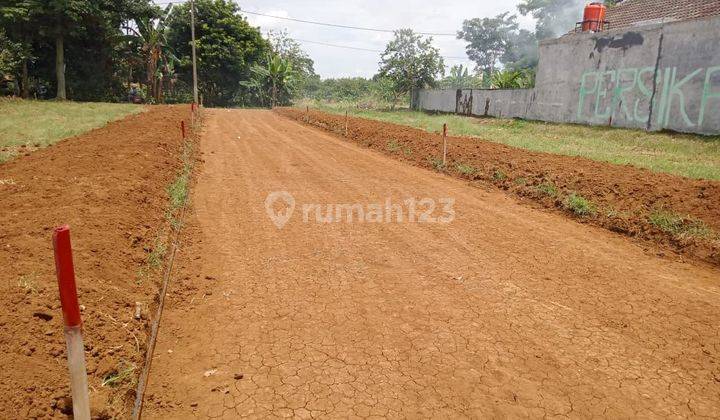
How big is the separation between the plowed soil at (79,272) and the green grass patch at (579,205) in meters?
6.78

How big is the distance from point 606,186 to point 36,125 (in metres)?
19.1

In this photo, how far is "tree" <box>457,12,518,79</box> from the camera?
229 ft

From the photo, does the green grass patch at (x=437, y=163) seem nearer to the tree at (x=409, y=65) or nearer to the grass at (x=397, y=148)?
the grass at (x=397, y=148)

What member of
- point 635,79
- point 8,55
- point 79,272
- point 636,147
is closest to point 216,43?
point 8,55

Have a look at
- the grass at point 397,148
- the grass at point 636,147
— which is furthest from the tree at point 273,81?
the grass at point 397,148

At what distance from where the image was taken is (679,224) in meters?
6.80

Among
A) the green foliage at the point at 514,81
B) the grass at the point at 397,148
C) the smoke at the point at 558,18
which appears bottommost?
the grass at the point at 397,148

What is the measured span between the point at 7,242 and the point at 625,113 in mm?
21576

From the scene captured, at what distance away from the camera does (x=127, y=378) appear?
11.0 feet

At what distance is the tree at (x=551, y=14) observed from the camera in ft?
144

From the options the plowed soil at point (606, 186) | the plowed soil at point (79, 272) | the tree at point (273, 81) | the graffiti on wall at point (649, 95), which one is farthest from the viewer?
the tree at point (273, 81)

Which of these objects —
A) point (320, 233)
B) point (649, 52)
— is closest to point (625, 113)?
point (649, 52)

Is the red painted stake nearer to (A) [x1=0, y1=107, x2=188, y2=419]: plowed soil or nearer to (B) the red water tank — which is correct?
(A) [x1=0, y1=107, x2=188, y2=419]: plowed soil

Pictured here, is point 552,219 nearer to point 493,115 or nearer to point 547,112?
point 547,112
